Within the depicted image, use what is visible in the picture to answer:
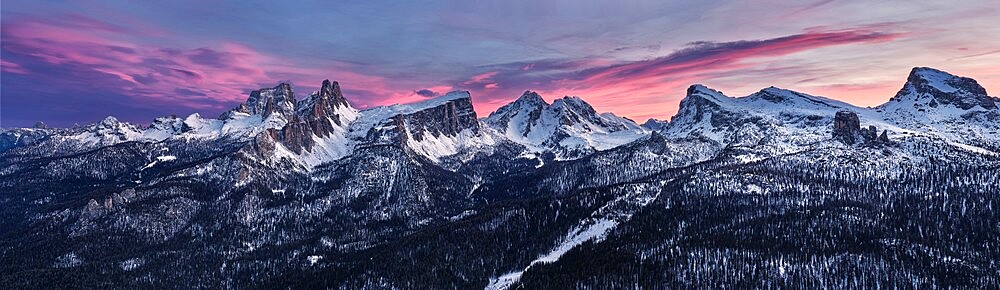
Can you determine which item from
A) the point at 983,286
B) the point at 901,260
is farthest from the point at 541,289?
the point at 983,286

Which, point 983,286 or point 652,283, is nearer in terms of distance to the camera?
point 983,286

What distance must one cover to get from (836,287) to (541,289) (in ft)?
319

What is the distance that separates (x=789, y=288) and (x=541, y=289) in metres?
81.5

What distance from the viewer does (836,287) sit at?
7480 inches

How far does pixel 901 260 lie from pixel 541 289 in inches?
4871

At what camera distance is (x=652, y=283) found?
646 feet

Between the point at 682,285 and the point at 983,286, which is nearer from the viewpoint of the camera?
the point at 983,286

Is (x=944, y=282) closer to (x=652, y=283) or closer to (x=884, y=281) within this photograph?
(x=884, y=281)

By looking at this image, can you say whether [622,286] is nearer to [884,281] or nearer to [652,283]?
[652,283]

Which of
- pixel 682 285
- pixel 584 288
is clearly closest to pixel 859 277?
pixel 682 285

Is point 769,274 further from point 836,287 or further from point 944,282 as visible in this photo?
point 944,282

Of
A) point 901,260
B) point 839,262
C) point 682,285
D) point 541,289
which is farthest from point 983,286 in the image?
point 541,289

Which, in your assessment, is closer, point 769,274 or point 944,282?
point 944,282

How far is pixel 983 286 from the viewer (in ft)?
592
